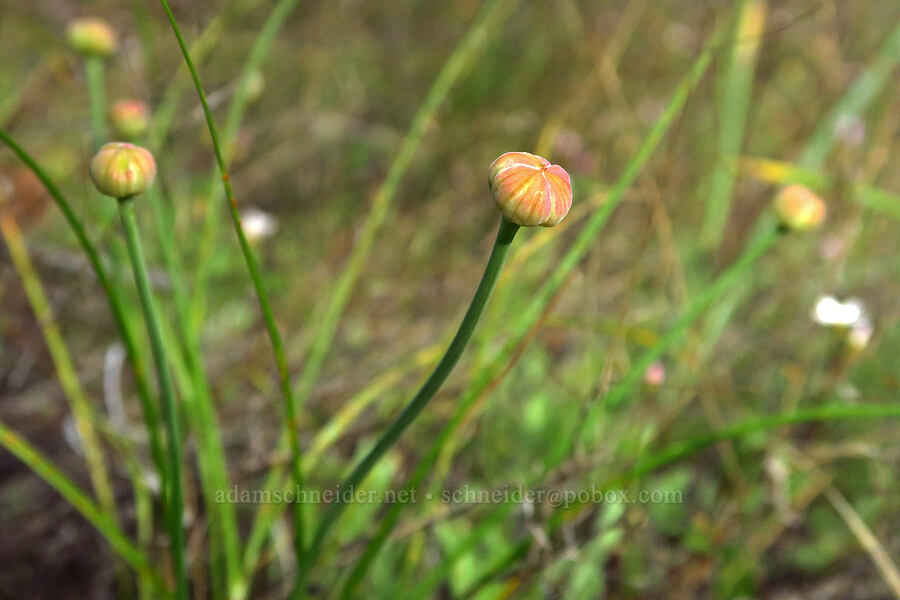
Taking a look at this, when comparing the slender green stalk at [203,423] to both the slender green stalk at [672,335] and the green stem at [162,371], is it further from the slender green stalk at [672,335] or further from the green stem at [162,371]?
the slender green stalk at [672,335]

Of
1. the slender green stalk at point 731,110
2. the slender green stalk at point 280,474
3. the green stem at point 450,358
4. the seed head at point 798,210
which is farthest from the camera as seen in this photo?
the slender green stalk at point 731,110

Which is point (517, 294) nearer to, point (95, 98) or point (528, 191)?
point (95, 98)

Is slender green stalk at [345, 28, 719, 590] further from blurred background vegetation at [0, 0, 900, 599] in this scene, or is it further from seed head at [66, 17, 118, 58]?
seed head at [66, 17, 118, 58]

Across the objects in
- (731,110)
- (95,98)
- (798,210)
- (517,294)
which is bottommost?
(798,210)

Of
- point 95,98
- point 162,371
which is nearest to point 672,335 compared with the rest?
point 162,371

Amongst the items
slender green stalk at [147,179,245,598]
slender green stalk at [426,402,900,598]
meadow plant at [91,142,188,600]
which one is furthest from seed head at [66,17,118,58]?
slender green stalk at [426,402,900,598]

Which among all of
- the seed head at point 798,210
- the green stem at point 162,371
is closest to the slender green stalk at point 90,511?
the green stem at point 162,371

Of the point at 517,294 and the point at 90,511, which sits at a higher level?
the point at 517,294
